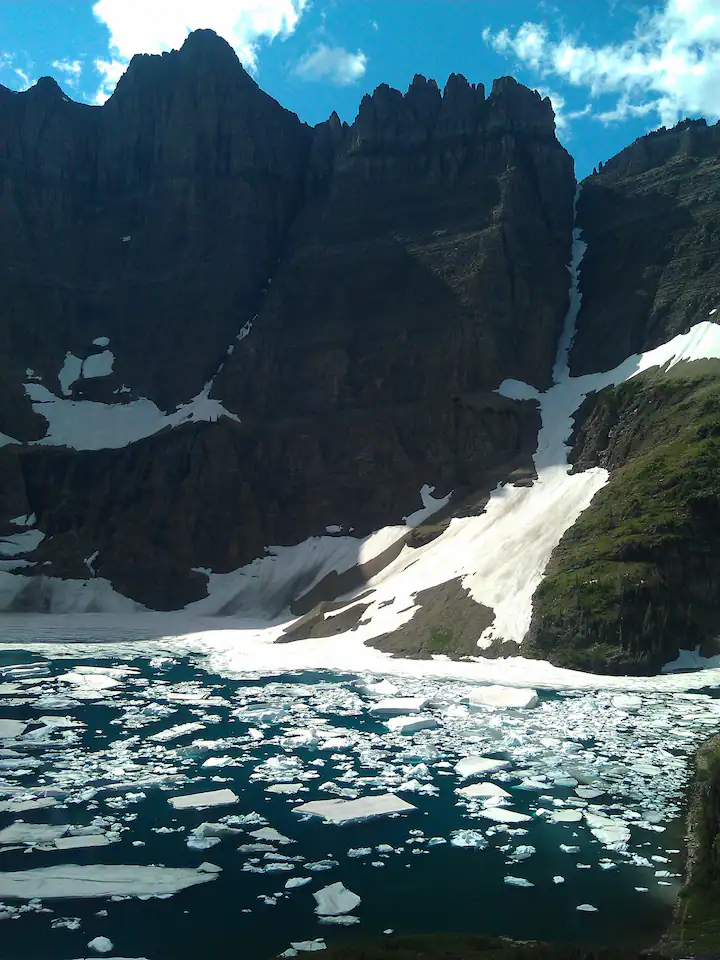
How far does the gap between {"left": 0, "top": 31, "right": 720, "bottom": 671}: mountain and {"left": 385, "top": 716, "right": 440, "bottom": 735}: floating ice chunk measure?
1933 centimetres

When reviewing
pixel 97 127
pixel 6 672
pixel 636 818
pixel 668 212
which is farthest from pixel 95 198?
pixel 636 818

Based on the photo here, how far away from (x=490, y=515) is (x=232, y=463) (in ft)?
120

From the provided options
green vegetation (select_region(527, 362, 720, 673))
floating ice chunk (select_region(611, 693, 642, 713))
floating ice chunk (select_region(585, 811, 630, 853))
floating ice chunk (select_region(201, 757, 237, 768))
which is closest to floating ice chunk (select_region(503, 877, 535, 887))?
floating ice chunk (select_region(585, 811, 630, 853))

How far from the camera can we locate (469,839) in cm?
1720

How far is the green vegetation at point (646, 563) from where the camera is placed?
4347 centimetres

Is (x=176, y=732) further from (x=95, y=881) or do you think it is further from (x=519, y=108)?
(x=519, y=108)

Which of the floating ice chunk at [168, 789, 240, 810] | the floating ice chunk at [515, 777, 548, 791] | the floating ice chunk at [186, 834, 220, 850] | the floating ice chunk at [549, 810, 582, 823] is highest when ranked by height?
the floating ice chunk at [515, 777, 548, 791]

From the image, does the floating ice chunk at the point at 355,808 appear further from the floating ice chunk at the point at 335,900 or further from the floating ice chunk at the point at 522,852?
the floating ice chunk at the point at 335,900

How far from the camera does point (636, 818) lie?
1825 centimetres

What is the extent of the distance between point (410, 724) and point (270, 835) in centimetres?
1169

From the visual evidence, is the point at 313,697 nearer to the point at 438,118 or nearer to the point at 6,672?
the point at 6,672

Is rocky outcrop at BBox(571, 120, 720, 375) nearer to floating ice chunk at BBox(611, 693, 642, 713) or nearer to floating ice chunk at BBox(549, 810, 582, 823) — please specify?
floating ice chunk at BBox(611, 693, 642, 713)

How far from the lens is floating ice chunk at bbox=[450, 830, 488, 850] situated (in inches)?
664

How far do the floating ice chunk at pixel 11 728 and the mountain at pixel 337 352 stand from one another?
83.8 ft
